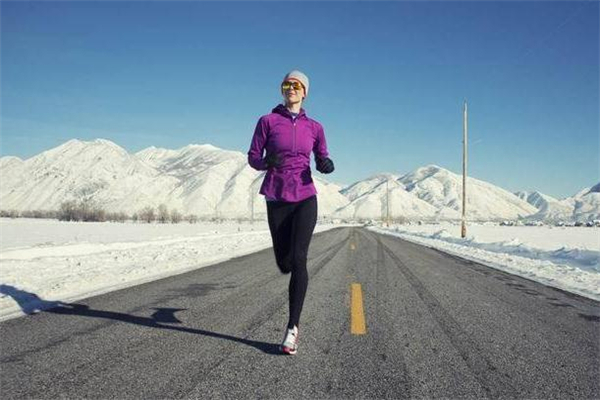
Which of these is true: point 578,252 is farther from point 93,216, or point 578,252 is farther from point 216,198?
point 216,198

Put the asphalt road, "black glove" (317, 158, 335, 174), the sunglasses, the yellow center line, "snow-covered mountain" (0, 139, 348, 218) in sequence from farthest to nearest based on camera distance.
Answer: "snow-covered mountain" (0, 139, 348, 218) < the yellow center line < "black glove" (317, 158, 335, 174) < the sunglasses < the asphalt road

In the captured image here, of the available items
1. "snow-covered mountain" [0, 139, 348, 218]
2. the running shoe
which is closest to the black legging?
the running shoe

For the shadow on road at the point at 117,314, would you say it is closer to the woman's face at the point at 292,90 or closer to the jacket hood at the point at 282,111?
the jacket hood at the point at 282,111

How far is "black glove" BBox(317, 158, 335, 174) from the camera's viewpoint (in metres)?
4.13

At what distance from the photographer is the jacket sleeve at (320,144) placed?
13.8ft

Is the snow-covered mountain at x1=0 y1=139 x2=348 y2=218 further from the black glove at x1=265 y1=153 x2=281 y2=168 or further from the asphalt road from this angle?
the black glove at x1=265 y1=153 x2=281 y2=168

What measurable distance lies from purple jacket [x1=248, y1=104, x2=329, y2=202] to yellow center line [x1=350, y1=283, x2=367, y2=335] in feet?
4.65

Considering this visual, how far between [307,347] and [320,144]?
6.06 ft

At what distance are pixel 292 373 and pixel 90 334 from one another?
6.85 feet

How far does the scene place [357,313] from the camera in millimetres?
5043

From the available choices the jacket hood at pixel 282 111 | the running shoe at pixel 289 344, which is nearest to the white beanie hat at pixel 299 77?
the jacket hood at pixel 282 111

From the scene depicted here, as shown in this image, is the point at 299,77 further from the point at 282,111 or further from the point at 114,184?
the point at 114,184

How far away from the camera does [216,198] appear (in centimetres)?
15312

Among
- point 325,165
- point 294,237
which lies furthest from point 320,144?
point 294,237
